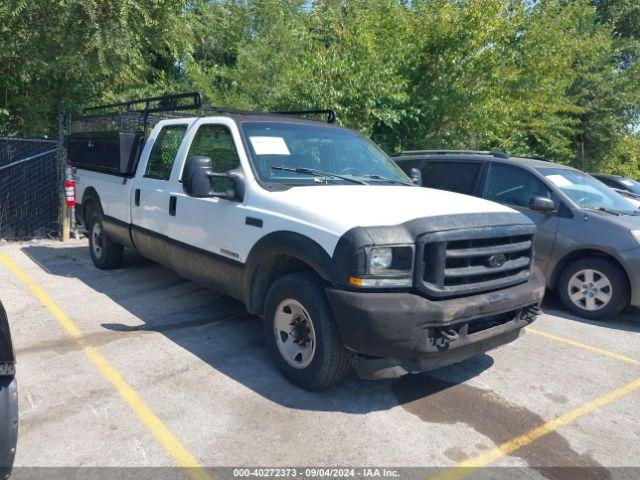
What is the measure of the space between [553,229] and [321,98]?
504 cm

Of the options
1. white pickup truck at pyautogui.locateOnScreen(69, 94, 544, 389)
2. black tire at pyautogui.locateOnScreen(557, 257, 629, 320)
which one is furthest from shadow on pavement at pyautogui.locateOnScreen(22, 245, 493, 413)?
black tire at pyautogui.locateOnScreen(557, 257, 629, 320)

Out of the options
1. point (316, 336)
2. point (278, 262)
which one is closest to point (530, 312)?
point (316, 336)

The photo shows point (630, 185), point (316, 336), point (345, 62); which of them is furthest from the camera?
point (630, 185)

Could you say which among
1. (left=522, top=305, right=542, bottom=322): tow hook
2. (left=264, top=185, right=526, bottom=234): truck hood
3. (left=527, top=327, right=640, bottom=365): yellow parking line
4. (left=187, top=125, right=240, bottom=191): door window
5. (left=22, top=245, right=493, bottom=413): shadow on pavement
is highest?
(left=187, top=125, right=240, bottom=191): door window

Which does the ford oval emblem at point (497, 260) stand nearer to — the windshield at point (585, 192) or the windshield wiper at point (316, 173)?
the windshield wiper at point (316, 173)

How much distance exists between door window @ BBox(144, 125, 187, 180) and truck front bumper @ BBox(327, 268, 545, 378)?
2.87 metres

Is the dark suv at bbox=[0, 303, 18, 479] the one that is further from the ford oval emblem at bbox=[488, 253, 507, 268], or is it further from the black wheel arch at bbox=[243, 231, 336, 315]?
the ford oval emblem at bbox=[488, 253, 507, 268]

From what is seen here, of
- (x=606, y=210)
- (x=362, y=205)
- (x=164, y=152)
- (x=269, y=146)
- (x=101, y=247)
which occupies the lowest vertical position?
(x=101, y=247)

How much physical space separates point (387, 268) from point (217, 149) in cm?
224

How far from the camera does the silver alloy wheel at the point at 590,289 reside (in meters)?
5.77

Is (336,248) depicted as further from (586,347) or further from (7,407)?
(586,347)

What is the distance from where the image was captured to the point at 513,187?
661 cm

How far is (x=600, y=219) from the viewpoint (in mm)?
5820

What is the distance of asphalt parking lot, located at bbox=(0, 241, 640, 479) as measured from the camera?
10.1 ft
